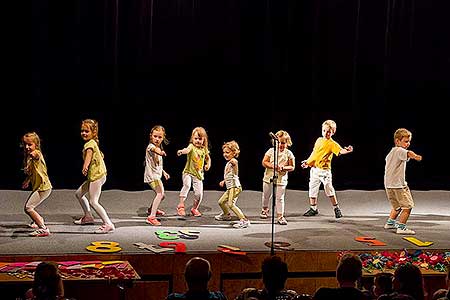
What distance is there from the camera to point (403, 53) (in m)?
11.7

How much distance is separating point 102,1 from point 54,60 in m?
0.97

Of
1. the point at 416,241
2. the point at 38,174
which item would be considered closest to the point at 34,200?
the point at 38,174

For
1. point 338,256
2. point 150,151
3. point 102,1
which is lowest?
point 338,256

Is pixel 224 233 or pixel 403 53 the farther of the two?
pixel 403 53

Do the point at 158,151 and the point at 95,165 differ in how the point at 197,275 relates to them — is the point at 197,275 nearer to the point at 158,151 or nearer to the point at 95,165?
the point at 95,165

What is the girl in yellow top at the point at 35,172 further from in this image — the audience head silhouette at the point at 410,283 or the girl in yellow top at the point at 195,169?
the audience head silhouette at the point at 410,283

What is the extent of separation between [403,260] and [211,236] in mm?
1937

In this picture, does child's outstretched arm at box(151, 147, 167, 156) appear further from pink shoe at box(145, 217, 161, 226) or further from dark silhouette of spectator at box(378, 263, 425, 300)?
dark silhouette of spectator at box(378, 263, 425, 300)

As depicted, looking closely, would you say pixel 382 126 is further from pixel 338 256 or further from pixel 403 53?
pixel 338 256

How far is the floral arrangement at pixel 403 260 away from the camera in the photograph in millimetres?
7637

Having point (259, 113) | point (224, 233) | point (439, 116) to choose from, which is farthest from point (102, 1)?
point (439, 116)

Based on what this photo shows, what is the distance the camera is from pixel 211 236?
8.39 metres

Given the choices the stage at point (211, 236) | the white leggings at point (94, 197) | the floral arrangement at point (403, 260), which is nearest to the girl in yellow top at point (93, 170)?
the white leggings at point (94, 197)

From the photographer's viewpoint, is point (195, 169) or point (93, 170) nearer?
point (93, 170)
